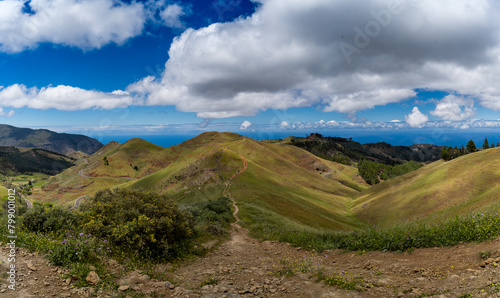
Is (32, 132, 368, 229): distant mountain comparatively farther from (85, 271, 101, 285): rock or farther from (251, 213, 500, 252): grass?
(251, 213, 500, 252): grass

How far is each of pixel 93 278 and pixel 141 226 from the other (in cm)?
464

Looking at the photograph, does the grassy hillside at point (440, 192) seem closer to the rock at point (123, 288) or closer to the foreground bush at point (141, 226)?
the foreground bush at point (141, 226)

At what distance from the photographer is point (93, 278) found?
26.0 ft

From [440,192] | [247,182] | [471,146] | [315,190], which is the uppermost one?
[471,146]

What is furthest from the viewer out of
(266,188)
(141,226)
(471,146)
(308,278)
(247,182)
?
(471,146)

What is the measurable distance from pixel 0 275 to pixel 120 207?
7.43m

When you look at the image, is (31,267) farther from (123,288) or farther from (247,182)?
(247,182)

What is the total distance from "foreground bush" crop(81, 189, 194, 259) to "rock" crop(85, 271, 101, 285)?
12.0 feet

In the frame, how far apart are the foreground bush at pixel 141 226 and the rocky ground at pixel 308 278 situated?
6.31 ft

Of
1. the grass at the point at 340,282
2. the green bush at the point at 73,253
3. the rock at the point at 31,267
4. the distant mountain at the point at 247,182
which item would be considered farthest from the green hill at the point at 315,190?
the grass at the point at 340,282

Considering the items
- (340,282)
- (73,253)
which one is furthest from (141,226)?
(340,282)

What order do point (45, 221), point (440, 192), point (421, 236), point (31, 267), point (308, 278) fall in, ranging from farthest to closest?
point (440, 192), point (45, 221), point (421, 236), point (308, 278), point (31, 267)

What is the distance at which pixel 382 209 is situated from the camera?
183ft

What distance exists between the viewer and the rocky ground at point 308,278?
7191 mm
